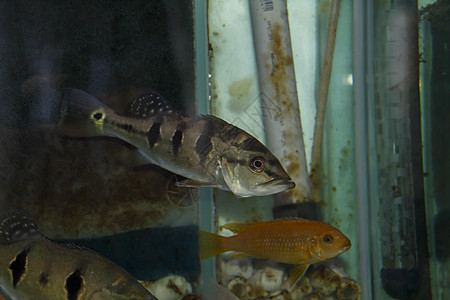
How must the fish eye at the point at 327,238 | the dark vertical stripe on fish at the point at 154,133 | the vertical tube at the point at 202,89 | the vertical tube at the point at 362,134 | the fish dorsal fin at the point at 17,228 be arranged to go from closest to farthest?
the fish dorsal fin at the point at 17,228
the dark vertical stripe on fish at the point at 154,133
the fish eye at the point at 327,238
the vertical tube at the point at 202,89
the vertical tube at the point at 362,134

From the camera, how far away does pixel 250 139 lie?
4.68ft

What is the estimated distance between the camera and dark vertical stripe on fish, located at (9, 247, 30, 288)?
1240 mm

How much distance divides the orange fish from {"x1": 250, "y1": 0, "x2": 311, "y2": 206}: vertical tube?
466 millimetres

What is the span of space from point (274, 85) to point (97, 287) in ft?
4.88

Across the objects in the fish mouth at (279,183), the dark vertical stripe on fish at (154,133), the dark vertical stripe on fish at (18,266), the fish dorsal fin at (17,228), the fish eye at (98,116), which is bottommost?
the dark vertical stripe on fish at (18,266)

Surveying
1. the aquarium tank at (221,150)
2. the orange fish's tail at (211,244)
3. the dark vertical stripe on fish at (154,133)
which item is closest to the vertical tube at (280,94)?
the aquarium tank at (221,150)

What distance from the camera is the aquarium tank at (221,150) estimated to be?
142 centimetres

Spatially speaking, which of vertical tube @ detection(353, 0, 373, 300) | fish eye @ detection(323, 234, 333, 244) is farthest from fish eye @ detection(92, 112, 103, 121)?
vertical tube @ detection(353, 0, 373, 300)

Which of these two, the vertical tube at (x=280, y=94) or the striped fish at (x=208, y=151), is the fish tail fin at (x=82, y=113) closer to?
the striped fish at (x=208, y=151)

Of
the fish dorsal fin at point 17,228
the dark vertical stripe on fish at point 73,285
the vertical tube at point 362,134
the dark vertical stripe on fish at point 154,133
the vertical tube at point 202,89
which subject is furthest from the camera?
the vertical tube at point 362,134

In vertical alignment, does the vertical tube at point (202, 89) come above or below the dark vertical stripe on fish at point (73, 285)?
above

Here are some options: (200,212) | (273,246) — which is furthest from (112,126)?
(273,246)

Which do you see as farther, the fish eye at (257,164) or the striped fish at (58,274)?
the fish eye at (257,164)

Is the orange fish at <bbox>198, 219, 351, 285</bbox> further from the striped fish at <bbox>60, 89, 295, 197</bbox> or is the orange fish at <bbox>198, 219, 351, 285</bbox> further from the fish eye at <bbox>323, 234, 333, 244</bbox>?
the striped fish at <bbox>60, 89, 295, 197</bbox>
